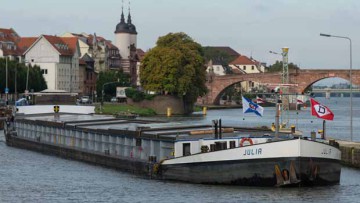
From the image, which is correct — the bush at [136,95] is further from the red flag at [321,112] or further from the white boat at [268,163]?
the white boat at [268,163]

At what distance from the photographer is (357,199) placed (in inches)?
1481

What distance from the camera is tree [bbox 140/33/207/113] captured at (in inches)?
5113

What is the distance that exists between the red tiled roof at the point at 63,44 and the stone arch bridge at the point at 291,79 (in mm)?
32644

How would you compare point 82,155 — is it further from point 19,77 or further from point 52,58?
point 52,58

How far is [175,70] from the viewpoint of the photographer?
425 ft

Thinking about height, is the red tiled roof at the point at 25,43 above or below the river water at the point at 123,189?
above

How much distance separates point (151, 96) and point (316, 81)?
38440 millimetres

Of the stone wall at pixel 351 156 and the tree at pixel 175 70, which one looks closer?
the stone wall at pixel 351 156

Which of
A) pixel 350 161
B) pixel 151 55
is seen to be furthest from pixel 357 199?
pixel 151 55

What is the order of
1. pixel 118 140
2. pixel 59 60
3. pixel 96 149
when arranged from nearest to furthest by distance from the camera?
pixel 118 140 → pixel 96 149 → pixel 59 60

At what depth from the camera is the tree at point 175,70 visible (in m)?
130

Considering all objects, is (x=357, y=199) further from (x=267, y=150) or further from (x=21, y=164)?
(x=21, y=164)

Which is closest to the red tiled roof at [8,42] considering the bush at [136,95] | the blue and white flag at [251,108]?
the bush at [136,95]

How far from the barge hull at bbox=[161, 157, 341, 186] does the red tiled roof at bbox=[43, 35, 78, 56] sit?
399 feet
